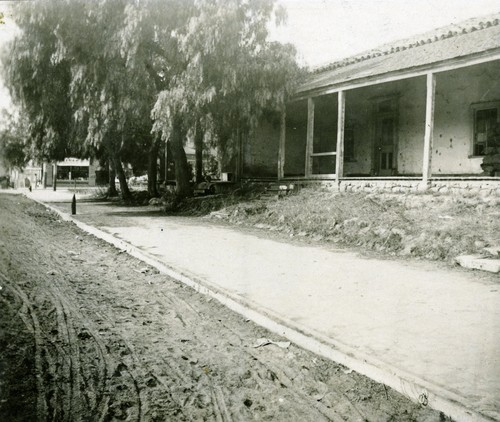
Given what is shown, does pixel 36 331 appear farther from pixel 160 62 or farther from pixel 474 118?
pixel 474 118

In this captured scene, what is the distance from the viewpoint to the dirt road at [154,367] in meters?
2.84

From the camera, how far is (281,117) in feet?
53.2

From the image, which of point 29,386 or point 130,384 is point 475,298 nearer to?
point 130,384

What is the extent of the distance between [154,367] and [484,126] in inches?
500

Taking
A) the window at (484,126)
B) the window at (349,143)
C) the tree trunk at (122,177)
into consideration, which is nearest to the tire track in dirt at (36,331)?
the window at (484,126)

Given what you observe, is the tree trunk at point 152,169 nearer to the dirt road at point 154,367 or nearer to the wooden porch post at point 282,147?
the wooden porch post at point 282,147

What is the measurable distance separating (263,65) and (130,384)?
1298 cm

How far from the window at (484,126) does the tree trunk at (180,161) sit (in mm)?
9369

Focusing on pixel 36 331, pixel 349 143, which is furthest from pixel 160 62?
pixel 36 331

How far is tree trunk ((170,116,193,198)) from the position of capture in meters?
16.2

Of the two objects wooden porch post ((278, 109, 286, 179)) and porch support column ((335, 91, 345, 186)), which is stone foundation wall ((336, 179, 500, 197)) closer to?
porch support column ((335, 91, 345, 186))

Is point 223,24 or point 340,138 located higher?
point 223,24

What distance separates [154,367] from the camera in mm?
3484

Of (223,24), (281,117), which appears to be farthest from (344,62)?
(223,24)
